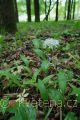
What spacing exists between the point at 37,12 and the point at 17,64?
577 inches

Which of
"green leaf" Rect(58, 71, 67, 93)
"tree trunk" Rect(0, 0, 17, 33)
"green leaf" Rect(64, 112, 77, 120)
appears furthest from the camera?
"tree trunk" Rect(0, 0, 17, 33)

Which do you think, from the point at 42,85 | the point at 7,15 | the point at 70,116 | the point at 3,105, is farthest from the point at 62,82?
the point at 7,15

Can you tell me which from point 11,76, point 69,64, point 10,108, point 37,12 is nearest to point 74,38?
point 69,64

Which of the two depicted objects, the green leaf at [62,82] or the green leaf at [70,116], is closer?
the green leaf at [70,116]

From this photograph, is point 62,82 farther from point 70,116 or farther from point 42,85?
point 70,116

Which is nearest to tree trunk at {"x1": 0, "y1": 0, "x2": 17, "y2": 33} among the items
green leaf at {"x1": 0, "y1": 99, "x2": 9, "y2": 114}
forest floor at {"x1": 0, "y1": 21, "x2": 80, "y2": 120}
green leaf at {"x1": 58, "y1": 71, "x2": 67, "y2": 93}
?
forest floor at {"x1": 0, "y1": 21, "x2": 80, "y2": 120}

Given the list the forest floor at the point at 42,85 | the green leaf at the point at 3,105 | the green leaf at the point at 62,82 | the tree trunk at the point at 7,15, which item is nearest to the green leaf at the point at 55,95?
the forest floor at the point at 42,85

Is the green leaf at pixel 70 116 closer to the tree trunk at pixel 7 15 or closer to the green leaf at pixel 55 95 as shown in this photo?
the green leaf at pixel 55 95

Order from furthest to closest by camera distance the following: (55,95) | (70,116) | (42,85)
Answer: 1. (42,85)
2. (55,95)
3. (70,116)

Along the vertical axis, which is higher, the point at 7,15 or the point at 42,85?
the point at 7,15

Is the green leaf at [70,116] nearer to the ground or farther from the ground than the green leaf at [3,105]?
nearer to the ground

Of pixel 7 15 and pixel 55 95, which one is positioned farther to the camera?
pixel 7 15

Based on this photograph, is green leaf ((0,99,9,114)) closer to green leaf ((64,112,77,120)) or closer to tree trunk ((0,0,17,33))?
green leaf ((64,112,77,120))

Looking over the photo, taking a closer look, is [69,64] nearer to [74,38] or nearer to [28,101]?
[28,101]
